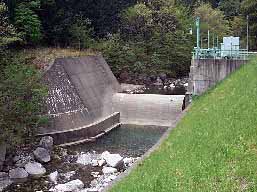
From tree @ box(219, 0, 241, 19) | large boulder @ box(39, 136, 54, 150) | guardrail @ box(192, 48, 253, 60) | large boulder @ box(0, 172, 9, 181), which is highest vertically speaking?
tree @ box(219, 0, 241, 19)

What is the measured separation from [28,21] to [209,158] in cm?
2672

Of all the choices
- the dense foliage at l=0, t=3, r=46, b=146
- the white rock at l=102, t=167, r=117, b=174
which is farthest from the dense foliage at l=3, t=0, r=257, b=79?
the white rock at l=102, t=167, r=117, b=174

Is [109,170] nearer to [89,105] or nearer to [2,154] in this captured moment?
[2,154]

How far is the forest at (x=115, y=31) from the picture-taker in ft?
106

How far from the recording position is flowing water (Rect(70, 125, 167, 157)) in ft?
72.4

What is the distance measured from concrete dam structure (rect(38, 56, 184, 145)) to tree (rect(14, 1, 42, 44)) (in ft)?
15.7

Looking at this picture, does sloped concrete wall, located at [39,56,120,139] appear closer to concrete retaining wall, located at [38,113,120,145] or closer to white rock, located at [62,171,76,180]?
concrete retaining wall, located at [38,113,120,145]

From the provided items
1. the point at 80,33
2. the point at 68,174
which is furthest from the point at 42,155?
the point at 80,33

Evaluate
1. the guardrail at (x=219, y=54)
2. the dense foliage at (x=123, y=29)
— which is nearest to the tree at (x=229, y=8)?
the dense foliage at (x=123, y=29)

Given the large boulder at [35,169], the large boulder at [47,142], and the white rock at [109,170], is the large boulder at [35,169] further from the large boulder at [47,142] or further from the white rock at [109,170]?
the white rock at [109,170]

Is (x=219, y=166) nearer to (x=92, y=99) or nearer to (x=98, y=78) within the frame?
(x=92, y=99)

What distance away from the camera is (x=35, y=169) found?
18.7 m

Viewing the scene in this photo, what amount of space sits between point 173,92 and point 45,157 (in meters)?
19.2

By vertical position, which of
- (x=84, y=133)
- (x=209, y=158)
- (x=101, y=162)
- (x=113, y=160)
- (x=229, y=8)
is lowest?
(x=101, y=162)
